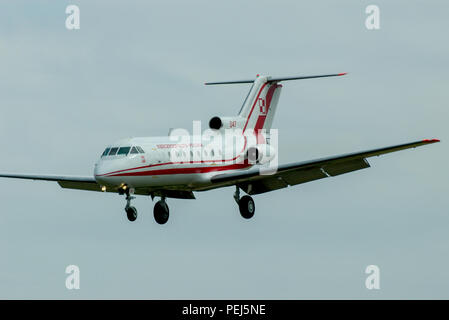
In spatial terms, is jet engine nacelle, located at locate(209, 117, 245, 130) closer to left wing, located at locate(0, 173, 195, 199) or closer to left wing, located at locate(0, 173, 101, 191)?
left wing, located at locate(0, 173, 195, 199)

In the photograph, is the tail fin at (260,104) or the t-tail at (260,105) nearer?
the t-tail at (260,105)

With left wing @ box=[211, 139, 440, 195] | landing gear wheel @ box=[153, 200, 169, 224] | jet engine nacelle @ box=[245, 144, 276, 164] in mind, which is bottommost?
landing gear wheel @ box=[153, 200, 169, 224]

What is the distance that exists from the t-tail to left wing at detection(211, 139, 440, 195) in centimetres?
365

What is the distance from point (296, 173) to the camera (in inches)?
2154

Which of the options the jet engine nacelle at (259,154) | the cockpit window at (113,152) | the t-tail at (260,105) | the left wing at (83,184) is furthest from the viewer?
the t-tail at (260,105)

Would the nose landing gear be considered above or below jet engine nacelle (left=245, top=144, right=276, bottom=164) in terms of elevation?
below

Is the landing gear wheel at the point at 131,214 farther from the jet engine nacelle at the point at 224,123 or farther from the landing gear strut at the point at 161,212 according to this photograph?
the jet engine nacelle at the point at 224,123

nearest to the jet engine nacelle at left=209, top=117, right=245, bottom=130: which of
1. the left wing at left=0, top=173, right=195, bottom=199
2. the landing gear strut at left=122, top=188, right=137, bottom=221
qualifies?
the left wing at left=0, top=173, right=195, bottom=199

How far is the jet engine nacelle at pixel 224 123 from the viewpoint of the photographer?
57406 mm

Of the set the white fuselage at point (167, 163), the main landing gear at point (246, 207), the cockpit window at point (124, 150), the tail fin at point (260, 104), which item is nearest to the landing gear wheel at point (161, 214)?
the white fuselage at point (167, 163)

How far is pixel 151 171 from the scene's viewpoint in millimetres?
52281

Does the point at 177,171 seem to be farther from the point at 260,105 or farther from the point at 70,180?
the point at 260,105

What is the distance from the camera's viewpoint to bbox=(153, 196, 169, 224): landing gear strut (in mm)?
55781

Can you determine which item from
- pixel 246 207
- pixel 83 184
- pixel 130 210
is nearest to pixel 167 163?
pixel 130 210
